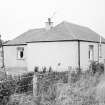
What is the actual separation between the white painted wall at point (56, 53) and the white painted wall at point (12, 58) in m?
3.14

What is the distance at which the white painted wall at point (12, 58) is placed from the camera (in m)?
21.9

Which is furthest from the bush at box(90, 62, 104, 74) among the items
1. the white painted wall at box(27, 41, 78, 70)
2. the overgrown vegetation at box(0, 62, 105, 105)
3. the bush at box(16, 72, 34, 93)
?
the bush at box(16, 72, 34, 93)

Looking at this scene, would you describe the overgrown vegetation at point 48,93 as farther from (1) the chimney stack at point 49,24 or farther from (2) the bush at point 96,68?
(1) the chimney stack at point 49,24

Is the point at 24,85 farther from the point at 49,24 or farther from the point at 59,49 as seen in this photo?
the point at 49,24

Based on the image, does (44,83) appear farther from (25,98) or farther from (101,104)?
(101,104)

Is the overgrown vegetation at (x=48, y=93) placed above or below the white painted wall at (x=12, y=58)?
below

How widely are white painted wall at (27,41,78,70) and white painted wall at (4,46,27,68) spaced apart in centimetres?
314

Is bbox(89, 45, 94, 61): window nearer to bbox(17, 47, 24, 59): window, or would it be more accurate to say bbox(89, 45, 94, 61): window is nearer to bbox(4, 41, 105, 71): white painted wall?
bbox(4, 41, 105, 71): white painted wall

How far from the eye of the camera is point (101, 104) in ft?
21.1

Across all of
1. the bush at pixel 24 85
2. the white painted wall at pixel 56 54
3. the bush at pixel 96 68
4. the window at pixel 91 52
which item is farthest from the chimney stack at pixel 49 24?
the bush at pixel 24 85

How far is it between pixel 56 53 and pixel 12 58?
6.67 m

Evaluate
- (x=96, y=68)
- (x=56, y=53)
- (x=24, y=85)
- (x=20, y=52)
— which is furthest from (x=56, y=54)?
(x=24, y=85)

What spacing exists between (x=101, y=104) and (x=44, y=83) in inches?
101

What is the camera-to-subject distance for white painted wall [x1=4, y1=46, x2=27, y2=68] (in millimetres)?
21894
